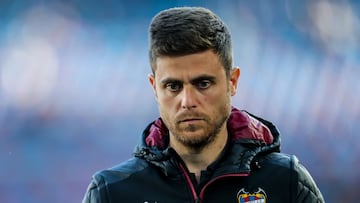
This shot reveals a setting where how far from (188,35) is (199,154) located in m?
0.28

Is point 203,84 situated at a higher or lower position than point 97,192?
higher

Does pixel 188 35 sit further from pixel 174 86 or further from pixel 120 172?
pixel 120 172

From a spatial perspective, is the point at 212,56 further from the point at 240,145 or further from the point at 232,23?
the point at 232,23

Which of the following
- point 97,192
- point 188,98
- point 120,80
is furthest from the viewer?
point 120,80

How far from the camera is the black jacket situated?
147 centimetres

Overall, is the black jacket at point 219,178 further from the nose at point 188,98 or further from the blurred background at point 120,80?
the blurred background at point 120,80

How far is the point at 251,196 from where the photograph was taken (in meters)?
1.47

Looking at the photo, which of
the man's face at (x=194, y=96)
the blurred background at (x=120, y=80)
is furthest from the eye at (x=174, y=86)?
the blurred background at (x=120, y=80)

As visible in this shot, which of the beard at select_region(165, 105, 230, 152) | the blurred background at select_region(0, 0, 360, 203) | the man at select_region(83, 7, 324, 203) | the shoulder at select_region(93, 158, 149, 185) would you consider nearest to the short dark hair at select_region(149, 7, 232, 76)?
the man at select_region(83, 7, 324, 203)

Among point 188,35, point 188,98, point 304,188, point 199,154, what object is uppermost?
point 188,35

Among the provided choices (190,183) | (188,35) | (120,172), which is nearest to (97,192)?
(120,172)

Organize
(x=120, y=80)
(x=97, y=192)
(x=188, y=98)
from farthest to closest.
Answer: (x=120, y=80), (x=97, y=192), (x=188, y=98)

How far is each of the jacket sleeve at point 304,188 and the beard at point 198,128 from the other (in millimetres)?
217

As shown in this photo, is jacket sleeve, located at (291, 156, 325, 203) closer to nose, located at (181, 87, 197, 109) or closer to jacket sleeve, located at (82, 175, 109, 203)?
nose, located at (181, 87, 197, 109)
